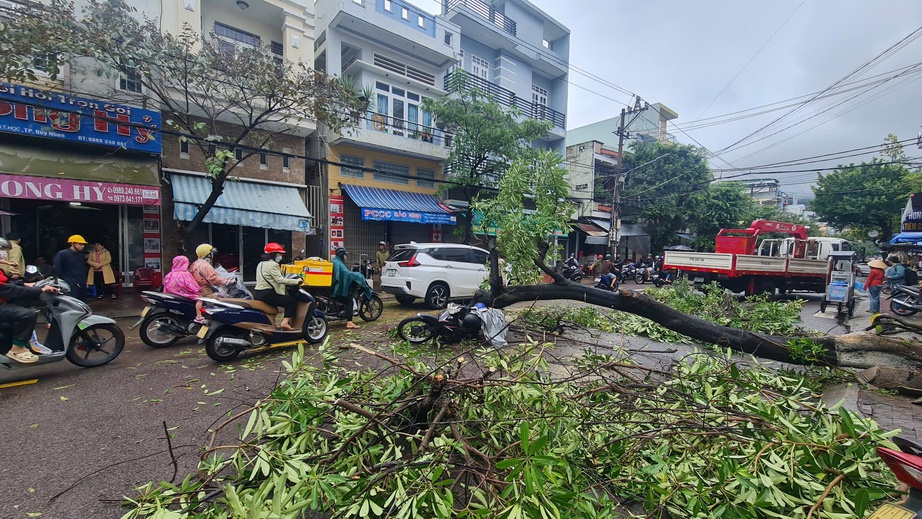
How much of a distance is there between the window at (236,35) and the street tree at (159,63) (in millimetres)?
1414

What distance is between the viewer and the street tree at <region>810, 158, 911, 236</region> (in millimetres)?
22328

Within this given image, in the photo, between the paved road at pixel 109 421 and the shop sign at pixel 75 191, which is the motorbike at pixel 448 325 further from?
the shop sign at pixel 75 191

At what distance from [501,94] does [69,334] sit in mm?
17494

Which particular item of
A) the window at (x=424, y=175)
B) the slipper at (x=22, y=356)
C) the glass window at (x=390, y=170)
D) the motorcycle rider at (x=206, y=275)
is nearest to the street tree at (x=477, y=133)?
the window at (x=424, y=175)

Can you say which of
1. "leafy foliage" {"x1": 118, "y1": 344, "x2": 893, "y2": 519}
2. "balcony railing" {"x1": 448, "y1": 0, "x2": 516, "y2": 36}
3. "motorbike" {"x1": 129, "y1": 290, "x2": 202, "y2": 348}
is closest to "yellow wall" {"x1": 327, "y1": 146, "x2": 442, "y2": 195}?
"balcony railing" {"x1": 448, "y1": 0, "x2": 516, "y2": 36}

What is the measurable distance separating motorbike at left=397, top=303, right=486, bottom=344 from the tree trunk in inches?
54.9

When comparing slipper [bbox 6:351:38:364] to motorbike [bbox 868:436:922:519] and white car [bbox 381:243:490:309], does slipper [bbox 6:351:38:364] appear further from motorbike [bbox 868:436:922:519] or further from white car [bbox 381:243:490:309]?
motorbike [bbox 868:436:922:519]

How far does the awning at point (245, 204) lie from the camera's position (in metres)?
10.7

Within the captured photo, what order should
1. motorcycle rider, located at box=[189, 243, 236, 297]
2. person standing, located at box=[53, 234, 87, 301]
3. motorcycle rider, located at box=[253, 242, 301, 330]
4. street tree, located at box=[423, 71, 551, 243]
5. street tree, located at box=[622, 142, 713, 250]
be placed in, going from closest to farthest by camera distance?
motorcycle rider, located at box=[253, 242, 301, 330] → motorcycle rider, located at box=[189, 243, 236, 297] → person standing, located at box=[53, 234, 87, 301] → street tree, located at box=[423, 71, 551, 243] → street tree, located at box=[622, 142, 713, 250]

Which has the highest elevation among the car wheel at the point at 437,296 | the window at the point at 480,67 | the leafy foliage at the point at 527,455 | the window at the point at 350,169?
the window at the point at 480,67

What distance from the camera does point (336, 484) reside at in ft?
5.99

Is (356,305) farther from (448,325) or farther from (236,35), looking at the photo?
(236,35)

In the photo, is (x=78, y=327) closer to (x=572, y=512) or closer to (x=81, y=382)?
(x=81, y=382)

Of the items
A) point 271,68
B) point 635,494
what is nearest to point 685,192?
point 271,68
